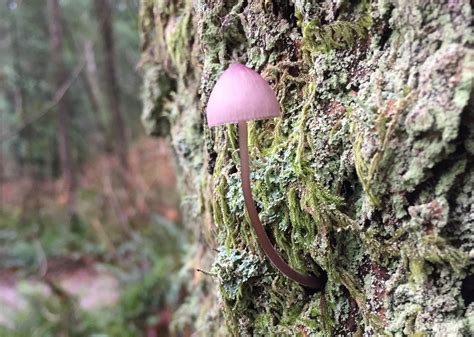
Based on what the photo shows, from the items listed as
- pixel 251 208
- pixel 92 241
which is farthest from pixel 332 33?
pixel 92 241

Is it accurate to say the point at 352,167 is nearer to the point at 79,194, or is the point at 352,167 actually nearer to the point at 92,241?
the point at 92,241

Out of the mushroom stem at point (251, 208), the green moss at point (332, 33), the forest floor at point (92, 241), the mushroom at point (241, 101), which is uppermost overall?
the green moss at point (332, 33)

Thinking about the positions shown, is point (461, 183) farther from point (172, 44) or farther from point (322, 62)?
point (172, 44)

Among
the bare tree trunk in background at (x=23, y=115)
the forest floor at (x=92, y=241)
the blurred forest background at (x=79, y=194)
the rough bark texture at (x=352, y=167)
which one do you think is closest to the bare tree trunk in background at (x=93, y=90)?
the blurred forest background at (x=79, y=194)

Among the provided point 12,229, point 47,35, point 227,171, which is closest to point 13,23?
point 47,35

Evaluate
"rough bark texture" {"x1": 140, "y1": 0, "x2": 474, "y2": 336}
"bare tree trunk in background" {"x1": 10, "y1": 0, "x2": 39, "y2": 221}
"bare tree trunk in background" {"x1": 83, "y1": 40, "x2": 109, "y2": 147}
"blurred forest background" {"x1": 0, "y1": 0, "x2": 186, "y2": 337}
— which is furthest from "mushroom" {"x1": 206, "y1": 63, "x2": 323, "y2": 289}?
"bare tree trunk in background" {"x1": 10, "y1": 0, "x2": 39, "y2": 221}

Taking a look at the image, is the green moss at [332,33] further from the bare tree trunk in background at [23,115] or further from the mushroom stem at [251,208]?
the bare tree trunk in background at [23,115]
